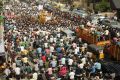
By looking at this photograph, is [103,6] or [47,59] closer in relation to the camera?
[47,59]

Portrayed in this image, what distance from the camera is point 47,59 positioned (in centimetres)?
2983

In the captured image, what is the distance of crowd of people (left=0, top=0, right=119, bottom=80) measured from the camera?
86.6 ft

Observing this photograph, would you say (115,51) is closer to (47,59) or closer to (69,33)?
(47,59)

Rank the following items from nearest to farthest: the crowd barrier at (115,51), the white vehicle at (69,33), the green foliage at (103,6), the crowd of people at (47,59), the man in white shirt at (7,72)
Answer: the crowd of people at (47,59)
the man in white shirt at (7,72)
the crowd barrier at (115,51)
the white vehicle at (69,33)
the green foliage at (103,6)

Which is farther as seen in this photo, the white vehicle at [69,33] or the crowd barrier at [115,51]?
the white vehicle at [69,33]

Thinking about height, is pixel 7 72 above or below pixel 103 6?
below

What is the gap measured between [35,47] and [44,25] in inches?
536

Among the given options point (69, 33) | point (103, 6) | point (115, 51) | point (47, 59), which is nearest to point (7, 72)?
point (47, 59)

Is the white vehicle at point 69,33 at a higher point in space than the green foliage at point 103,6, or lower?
lower

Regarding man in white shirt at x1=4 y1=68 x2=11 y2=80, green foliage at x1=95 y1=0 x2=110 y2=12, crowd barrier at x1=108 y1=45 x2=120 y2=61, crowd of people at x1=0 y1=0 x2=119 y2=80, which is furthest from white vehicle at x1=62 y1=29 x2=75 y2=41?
green foliage at x1=95 y1=0 x2=110 y2=12

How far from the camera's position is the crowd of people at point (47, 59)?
26.4 meters

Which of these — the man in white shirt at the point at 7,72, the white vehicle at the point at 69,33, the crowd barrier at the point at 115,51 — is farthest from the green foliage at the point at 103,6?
the man in white shirt at the point at 7,72

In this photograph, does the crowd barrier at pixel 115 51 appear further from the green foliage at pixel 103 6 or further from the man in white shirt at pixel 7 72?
the green foliage at pixel 103 6

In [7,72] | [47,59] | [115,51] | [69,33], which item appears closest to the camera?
[7,72]
